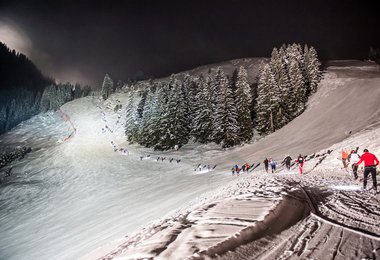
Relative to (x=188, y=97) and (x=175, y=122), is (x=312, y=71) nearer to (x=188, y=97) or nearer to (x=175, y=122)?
(x=188, y=97)

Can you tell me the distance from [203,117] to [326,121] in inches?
846

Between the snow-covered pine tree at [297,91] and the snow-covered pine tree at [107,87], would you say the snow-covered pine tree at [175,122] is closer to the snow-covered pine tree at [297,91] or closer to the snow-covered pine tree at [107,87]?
the snow-covered pine tree at [297,91]

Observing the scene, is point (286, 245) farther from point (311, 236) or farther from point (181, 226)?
point (181, 226)

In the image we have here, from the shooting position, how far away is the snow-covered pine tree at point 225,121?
51.2m

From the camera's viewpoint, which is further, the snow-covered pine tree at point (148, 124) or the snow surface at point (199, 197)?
the snow-covered pine tree at point (148, 124)

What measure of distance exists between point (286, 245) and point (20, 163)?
65046 mm

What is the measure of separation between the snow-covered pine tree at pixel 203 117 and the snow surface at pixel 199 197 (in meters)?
3.82

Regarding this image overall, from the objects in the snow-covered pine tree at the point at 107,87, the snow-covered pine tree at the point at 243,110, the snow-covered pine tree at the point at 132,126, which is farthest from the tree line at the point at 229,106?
the snow-covered pine tree at the point at 107,87

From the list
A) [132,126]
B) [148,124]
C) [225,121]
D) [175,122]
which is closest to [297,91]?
[225,121]

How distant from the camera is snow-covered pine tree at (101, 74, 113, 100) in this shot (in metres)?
127

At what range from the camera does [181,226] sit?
7605 mm

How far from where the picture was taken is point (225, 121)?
171 ft

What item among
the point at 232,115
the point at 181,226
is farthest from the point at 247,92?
the point at 181,226

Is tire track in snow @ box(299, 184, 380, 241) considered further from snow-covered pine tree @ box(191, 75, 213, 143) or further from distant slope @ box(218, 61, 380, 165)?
snow-covered pine tree @ box(191, 75, 213, 143)
